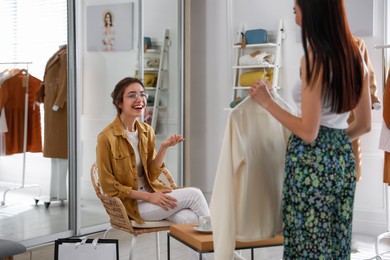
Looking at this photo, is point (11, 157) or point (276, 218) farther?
point (11, 157)

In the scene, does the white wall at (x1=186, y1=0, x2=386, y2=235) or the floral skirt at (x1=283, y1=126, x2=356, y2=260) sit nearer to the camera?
the floral skirt at (x1=283, y1=126, x2=356, y2=260)

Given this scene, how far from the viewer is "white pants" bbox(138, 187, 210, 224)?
3439mm

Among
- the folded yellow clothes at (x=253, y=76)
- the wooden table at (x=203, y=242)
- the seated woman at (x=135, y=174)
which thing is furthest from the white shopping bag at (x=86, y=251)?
the folded yellow clothes at (x=253, y=76)

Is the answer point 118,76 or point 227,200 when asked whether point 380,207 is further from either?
point 227,200

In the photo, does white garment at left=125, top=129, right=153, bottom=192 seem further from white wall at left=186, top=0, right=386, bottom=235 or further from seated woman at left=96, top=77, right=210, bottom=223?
white wall at left=186, top=0, right=386, bottom=235

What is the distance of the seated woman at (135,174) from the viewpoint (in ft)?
11.3

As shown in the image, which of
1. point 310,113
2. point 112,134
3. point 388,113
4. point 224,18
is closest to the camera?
point 310,113

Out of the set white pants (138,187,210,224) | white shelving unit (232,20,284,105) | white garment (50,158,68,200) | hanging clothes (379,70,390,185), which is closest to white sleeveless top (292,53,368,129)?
white pants (138,187,210,224)

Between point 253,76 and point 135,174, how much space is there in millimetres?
2432

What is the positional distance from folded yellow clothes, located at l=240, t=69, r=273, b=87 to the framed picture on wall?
3.60 feet

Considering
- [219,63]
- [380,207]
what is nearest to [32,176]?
[219,63]

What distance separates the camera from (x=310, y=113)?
2088 mm

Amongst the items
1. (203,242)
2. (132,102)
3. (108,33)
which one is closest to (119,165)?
(132,102)

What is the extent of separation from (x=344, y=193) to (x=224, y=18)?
4124 mm
